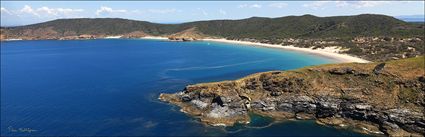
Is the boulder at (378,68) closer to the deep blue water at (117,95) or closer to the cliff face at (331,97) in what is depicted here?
the cliff face at (331,97)

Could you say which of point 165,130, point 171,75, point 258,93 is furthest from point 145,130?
point 171,75

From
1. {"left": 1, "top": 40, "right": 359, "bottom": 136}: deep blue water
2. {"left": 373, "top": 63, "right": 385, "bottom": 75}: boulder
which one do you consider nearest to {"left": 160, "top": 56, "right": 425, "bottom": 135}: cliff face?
{"left": 373, "top": 63, "right": 385, "bottom": 75}: boulder

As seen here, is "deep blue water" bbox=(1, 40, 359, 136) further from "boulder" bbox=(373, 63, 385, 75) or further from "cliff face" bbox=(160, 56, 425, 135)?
"boulder" bbox=(373, 63, 385, 75)

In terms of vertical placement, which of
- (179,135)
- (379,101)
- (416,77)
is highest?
(416,77)

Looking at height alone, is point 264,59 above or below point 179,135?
above

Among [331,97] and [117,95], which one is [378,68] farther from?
[117,95]

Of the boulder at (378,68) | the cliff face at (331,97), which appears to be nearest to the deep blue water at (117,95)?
the cliff face at (331,97)

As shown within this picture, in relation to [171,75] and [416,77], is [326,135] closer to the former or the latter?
[416,77]
